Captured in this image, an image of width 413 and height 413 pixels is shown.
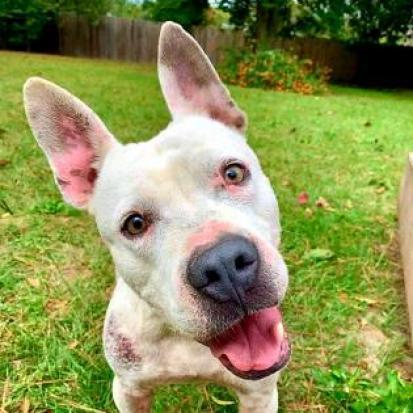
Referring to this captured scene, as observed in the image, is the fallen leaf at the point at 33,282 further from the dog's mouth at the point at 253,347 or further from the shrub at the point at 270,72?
the shrub at the point at 270,72

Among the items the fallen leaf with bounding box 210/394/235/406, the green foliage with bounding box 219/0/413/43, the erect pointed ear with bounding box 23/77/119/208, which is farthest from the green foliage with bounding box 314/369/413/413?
the green foliage with bounding box 219/0/413/43

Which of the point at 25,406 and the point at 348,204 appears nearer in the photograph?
the point at 25,406

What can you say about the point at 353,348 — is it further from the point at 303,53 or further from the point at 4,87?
the point at 303,53

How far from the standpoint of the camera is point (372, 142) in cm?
794

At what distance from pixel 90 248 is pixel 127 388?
5.78 feet

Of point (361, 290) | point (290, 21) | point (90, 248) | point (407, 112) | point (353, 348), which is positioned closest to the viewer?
point (353, 348)

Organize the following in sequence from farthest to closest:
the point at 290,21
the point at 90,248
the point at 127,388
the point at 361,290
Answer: the point at 290,21
the point at 90,248
the point at 361,290
the point at 127,388

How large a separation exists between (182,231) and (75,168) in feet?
2.55

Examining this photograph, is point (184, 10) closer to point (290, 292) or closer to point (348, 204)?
point (348, 204)

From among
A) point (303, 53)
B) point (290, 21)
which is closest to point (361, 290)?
point (290, 21)

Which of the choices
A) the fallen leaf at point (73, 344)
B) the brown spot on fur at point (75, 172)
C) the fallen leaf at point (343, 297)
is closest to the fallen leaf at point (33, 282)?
the fallen leaf at point (73, 344)

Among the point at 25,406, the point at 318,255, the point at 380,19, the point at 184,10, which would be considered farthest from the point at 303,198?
the point at 380,19

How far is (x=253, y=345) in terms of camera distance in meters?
1.85

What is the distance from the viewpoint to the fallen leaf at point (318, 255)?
153 inches
